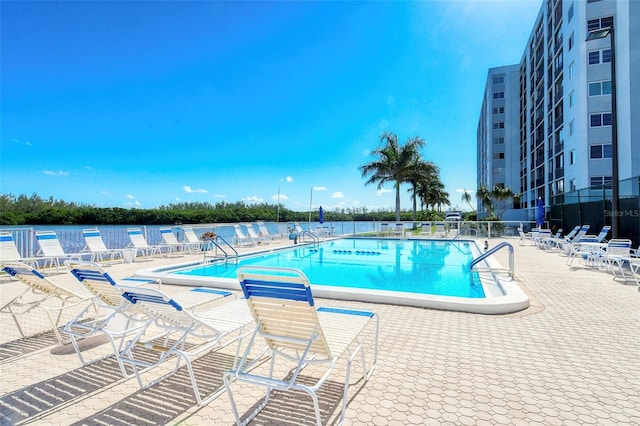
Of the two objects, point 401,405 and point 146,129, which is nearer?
point 401,405

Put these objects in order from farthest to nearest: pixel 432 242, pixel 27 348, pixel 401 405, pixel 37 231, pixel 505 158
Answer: pixel 505 158
pixel 432 242
pixel 37 231
pixel 27 348
pixel 401 405

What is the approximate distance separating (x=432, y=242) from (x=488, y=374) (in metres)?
14.7

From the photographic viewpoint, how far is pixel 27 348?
11.1ft

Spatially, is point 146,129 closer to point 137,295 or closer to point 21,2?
point 21,2

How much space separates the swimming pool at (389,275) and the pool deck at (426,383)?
0.79 m

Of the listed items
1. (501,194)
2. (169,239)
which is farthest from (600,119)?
(169,239)

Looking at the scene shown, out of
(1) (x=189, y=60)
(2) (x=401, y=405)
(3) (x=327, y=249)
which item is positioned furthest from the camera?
(1) (x=189, y=60)

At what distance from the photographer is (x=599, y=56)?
18.9m

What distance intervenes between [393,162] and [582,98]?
463 inches

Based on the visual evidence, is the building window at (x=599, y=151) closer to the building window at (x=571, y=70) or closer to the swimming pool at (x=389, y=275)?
the building window at (x=571, y=70)

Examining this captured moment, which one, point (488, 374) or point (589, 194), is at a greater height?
point (589, 194)

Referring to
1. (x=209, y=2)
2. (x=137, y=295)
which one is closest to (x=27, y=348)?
(x=137, y=295)

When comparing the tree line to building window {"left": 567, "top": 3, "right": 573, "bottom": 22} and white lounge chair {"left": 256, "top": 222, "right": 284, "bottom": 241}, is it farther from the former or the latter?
building window {"left": 567, "top": 3, "right": 573, "bottom": 22}

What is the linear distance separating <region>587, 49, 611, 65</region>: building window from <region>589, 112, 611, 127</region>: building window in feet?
9.72
